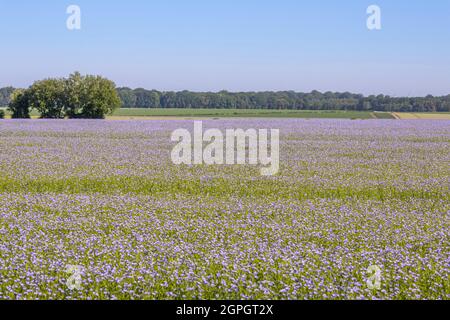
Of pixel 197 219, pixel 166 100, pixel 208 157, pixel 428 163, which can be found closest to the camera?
pixel 197 219

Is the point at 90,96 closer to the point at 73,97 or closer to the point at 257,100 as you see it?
the point at 73,97

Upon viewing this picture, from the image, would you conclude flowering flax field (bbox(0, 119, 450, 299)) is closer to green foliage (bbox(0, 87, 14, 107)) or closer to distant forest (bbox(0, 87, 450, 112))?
distant forest (bbox(0, 87, 450, 112))

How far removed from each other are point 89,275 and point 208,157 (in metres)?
13.8

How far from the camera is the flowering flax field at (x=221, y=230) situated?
5.84 metres

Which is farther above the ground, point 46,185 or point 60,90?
point 60,90

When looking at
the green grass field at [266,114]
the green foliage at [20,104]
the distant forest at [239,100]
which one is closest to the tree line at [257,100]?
the distant forest at [239,100]

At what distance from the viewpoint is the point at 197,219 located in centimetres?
907

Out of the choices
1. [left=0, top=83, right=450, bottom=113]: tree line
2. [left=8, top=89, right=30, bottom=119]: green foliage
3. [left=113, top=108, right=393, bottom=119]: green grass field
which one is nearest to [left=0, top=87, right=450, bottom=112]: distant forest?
[left=0, top=83, right=450, bottom=113]: tree line

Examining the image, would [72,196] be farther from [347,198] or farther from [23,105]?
[23,105]

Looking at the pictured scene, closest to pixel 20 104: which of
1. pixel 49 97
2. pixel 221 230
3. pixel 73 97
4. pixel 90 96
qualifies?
pixel 49 97

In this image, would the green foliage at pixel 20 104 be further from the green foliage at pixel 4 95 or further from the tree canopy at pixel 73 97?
the green foliage at pixel 4 95

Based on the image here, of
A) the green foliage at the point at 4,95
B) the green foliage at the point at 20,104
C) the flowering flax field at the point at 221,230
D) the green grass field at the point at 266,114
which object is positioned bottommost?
the flowering flax field at the point at 221,230

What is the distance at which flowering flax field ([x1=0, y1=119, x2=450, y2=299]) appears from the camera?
19.2 feet
